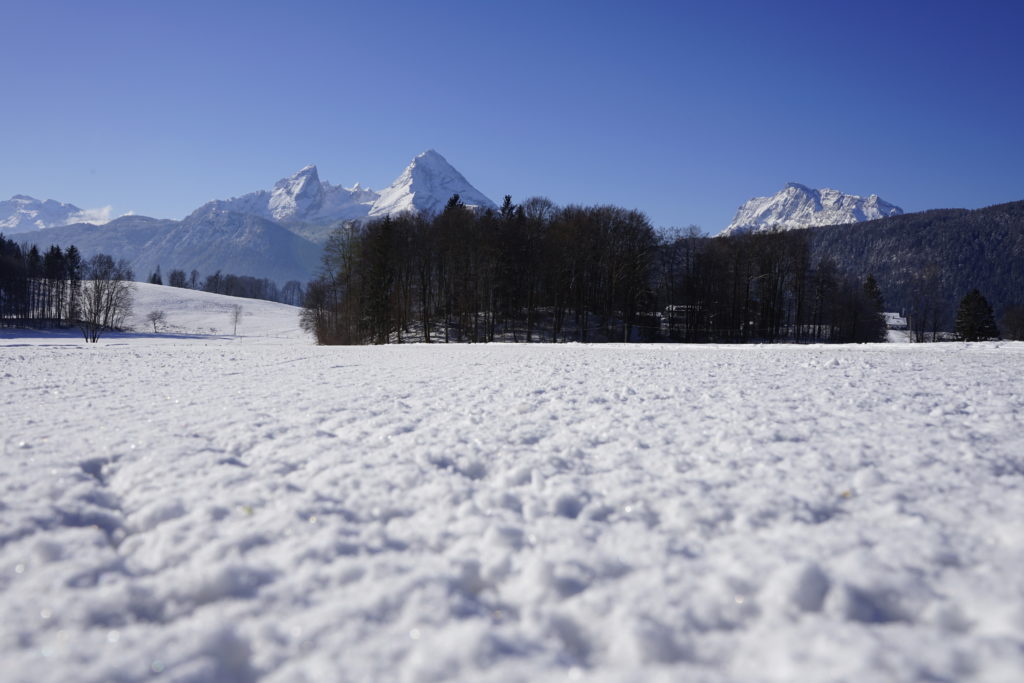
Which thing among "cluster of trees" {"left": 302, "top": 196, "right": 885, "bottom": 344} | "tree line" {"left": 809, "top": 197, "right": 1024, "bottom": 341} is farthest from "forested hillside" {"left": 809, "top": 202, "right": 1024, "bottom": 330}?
"cluster of trees" {"left": 302, "top": 196, "right": 885, "bottom": 344}

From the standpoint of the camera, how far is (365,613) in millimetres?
2207

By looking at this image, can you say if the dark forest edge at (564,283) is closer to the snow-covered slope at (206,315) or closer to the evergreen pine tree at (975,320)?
the evergreen pine tree at (975,320)

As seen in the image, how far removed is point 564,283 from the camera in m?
43.3

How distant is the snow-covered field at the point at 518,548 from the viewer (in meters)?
1.94

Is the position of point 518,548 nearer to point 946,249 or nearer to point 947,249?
point 946,249

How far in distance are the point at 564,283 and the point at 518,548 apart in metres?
41.3

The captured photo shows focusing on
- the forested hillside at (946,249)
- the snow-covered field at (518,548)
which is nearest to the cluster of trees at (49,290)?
the snow-covered field at (518,548)

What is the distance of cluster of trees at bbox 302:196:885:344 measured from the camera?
39.7 m

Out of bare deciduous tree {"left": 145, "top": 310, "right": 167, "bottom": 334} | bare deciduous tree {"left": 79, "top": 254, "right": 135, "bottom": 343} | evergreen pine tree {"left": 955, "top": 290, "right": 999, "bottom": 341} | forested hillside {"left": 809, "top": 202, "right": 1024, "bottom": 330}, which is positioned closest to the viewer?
bare deciduous tree {"left": 79, "top": 254, "right": 135, "bottom": 343}

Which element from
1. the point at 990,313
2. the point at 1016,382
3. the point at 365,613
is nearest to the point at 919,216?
the point at 990,313

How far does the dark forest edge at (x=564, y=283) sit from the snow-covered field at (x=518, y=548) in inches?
1349

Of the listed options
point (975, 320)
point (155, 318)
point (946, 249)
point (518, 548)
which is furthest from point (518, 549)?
point (946, 249)

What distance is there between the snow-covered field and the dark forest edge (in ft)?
112

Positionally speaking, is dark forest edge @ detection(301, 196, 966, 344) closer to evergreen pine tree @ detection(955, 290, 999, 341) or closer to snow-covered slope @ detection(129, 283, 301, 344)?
evergreen pine tree @ detection(955, 290, 999, 341)
